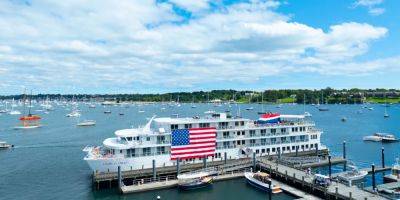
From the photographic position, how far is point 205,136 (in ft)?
226

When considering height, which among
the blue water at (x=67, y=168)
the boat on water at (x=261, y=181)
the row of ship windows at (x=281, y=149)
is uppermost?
the row of ship windows at (x=281, y=149)

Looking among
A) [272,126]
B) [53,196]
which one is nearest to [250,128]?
[272,126]

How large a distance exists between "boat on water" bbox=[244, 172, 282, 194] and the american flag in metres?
9.33

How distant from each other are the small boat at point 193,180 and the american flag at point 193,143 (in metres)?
5.73

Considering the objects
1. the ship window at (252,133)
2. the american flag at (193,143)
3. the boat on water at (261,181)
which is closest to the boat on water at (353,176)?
the boat on water at (261,181)

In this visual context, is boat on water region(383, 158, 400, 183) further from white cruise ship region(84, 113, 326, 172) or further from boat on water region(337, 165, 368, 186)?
white cruise ship region(84, 113, 326, 172)

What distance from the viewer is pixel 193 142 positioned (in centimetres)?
6794

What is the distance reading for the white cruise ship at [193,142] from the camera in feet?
208

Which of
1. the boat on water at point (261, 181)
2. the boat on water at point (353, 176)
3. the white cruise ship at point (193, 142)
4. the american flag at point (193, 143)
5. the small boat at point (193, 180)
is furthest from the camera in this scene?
the american flag at point (193, 143)

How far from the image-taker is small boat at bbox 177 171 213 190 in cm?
6012

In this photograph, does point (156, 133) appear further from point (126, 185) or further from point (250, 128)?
point (250, 128)

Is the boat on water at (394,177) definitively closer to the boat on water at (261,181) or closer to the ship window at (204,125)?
the boat on water at (261,181)

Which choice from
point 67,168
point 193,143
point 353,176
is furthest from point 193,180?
point 67,168

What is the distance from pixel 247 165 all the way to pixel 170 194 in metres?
17.1
